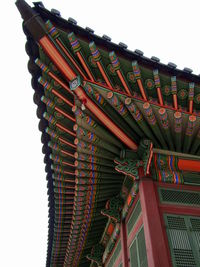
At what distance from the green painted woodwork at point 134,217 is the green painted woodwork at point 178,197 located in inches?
25.1

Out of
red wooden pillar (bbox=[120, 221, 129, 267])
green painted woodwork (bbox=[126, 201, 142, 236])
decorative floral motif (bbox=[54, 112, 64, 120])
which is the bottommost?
red wooden pillar (bbox=[120, 221, 129, 267])

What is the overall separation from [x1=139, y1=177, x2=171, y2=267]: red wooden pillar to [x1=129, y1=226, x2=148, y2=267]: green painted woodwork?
0.53 m

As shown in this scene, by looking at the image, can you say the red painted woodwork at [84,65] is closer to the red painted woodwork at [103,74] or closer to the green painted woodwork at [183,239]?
the red painted woodwork at [103,74]

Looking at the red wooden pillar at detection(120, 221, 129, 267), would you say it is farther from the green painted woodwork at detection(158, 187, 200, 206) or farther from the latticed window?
the green painted woodwork at detection(158, 187, 200, 206)

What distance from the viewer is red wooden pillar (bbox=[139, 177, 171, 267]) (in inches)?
173

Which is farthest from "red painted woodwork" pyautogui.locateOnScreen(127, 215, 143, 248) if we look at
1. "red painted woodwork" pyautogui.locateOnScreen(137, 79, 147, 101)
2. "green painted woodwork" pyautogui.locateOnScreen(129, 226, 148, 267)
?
"red painted woodwork" pyautogui.locateOnScreen(137, 79, 147, 101)

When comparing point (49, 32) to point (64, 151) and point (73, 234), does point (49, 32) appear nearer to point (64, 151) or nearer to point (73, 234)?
point (64, 151)

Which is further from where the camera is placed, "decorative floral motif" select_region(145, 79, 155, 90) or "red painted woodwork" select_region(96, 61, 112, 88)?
"decorative floral motif" select_region(145, 79, 155, 90)

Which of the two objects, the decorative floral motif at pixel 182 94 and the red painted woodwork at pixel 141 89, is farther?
the decorative floral motif at pixel 182 94

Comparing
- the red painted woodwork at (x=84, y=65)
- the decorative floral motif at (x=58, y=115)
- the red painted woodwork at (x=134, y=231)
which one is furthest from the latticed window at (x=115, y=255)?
the red painted woodwork at (x=84, y=65)

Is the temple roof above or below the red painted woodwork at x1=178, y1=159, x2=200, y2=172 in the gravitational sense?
above

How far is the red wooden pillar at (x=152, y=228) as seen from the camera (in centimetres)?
439

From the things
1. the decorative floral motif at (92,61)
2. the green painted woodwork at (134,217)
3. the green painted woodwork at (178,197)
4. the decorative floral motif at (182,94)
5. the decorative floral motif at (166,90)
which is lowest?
the green painted woodwork at (134,217)

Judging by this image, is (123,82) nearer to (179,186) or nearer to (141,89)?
(141,89)
